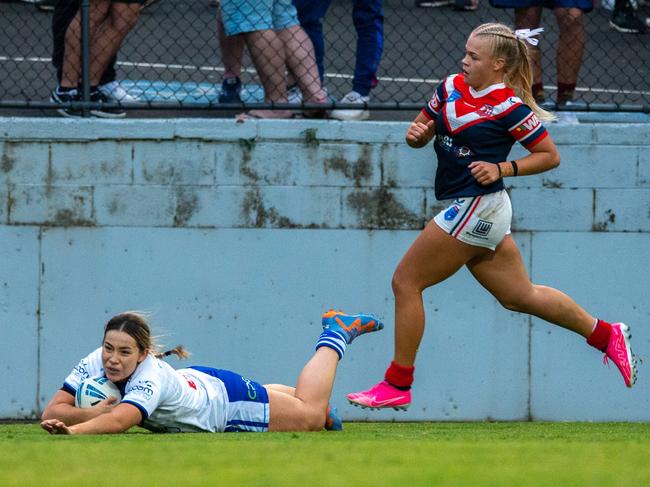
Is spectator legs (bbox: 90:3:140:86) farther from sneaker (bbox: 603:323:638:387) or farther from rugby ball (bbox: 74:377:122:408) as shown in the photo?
sneaker (bbox: 603:323:638:387)

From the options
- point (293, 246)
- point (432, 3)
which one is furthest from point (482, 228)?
point (432, 3)

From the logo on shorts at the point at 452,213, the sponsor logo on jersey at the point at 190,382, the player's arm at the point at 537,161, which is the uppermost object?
the player's arm at the point at 537,161

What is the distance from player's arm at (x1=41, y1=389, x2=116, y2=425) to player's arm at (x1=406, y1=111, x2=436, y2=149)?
1899 millimetres

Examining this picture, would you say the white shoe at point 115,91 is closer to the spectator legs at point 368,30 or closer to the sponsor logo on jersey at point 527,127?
the spectator legs at point 368,30

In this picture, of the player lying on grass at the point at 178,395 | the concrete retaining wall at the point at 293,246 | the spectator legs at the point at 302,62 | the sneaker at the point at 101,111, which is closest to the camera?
the player lying on grass at the point at 178,395

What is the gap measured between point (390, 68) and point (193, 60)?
1639 millimetres

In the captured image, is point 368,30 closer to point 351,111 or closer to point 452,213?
point 351,111

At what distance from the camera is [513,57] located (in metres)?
6.18

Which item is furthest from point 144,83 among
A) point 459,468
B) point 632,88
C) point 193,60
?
point 459,468

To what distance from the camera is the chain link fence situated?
29.4 feet

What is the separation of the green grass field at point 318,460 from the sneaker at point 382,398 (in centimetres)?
42

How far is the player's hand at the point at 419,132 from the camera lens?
20.6 feet

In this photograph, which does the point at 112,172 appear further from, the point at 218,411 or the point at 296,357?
the point at 218,411

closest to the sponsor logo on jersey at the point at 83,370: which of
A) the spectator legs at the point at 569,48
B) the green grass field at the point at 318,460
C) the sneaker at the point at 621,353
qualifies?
the green grass field at the point at 318,460
